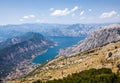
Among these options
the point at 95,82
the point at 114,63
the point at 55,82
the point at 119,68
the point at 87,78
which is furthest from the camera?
the point at 114,63

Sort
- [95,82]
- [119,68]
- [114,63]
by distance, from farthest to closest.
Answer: [114,63] → [119,68] → [95,82]

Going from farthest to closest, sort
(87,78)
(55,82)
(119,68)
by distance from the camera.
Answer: (119,68)
(55,82)
(87,78)

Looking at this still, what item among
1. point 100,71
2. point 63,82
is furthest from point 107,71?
point 63,82

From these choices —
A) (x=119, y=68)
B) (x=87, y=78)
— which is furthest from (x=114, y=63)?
(x=87, y=78)

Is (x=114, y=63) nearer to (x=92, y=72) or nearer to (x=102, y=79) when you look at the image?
(x=92, y=72)

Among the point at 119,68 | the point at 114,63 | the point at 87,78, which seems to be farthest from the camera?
the point at 114,63

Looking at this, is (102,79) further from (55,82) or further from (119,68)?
(119,68)

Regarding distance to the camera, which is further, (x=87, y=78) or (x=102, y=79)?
(x=87, y=78)

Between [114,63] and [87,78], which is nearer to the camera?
[87,78]

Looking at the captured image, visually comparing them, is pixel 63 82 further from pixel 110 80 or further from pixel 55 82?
pixel 110 80
